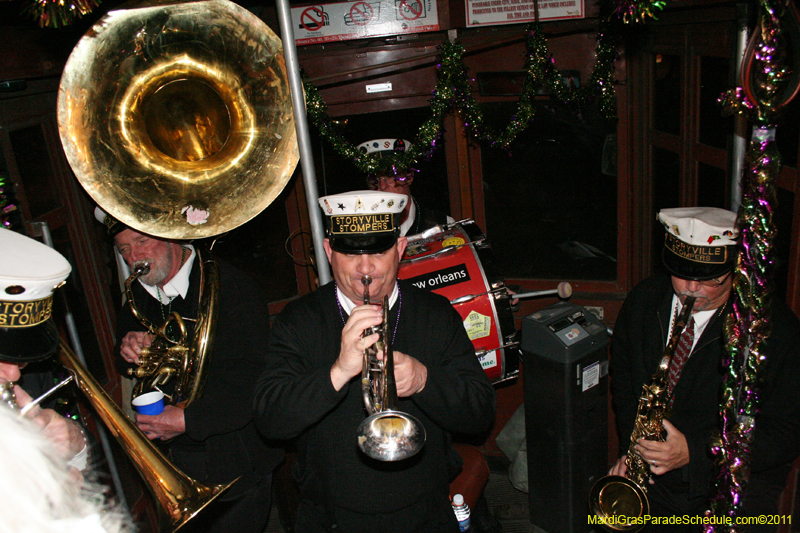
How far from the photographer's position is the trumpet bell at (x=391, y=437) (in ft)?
6.33

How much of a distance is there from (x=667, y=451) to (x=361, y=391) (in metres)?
1.40

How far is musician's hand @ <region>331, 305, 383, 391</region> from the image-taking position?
2033mm

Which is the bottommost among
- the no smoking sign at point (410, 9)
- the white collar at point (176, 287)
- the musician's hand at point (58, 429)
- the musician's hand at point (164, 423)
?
the musician's hand at point (164, 423)

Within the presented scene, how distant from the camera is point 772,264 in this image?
1.92 meters

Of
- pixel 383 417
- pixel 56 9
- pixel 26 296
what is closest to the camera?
pixel 26 296

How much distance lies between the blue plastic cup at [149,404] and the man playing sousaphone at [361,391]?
2.61 ft

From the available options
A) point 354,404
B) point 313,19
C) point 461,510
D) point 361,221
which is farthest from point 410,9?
point 461,510

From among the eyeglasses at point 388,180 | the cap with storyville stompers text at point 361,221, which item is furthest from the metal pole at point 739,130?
the eyeglasses at point 388,180

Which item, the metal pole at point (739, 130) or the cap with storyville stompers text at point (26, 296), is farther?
the metal pole at point (739, 130)

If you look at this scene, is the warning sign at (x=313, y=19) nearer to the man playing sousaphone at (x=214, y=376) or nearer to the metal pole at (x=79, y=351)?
the man playing sousaphone at (x=214, y=376)

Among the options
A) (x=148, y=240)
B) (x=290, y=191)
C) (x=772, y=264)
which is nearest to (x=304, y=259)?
(x=290, y=191)

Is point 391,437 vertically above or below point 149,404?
above

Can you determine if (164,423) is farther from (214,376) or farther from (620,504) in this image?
(620,504)

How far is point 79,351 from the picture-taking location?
2.90m
